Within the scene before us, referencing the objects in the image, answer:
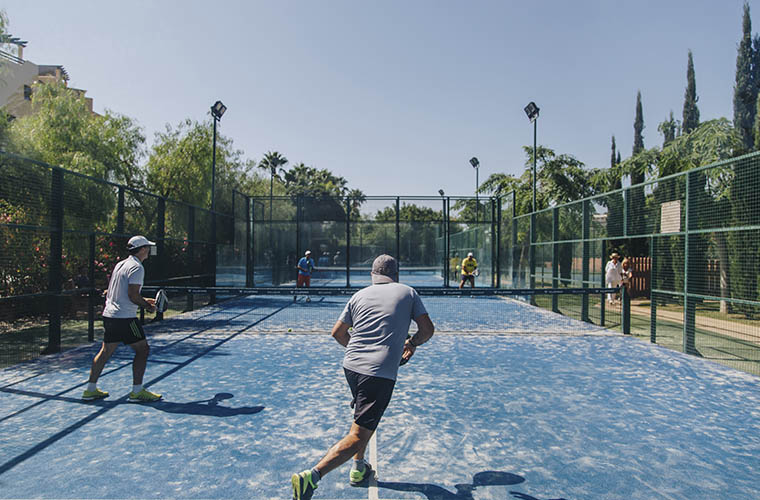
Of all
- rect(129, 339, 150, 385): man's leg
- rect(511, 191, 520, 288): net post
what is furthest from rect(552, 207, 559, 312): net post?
rect(129, 339, 150, 385): man's leg

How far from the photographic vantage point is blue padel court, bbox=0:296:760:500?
370 centimetres

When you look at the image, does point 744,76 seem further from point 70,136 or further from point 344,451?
point 344,451

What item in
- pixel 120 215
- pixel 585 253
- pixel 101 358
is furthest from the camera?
pixel 585 253

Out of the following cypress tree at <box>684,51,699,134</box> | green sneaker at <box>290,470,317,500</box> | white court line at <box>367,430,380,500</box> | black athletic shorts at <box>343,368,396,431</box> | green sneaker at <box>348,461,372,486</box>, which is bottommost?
white court line at <box>367,430,380,500</box>

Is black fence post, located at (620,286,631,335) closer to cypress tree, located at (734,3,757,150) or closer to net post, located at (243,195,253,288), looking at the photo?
net post, located at (243,195,253,288)

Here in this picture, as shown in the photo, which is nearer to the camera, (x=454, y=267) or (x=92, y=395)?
(x=92, y=395)

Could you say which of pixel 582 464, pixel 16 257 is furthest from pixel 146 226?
pixel 582 464

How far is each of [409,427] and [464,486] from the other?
129cm

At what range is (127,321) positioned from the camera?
5473 mm

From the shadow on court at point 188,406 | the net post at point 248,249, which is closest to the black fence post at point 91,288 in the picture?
the shadow on court at point 188,406

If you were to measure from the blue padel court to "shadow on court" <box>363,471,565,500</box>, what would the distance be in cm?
2

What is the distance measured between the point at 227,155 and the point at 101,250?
19267 millimetres

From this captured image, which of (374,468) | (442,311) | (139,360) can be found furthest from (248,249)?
(374,468)

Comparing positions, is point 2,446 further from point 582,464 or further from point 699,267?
point 699,267
